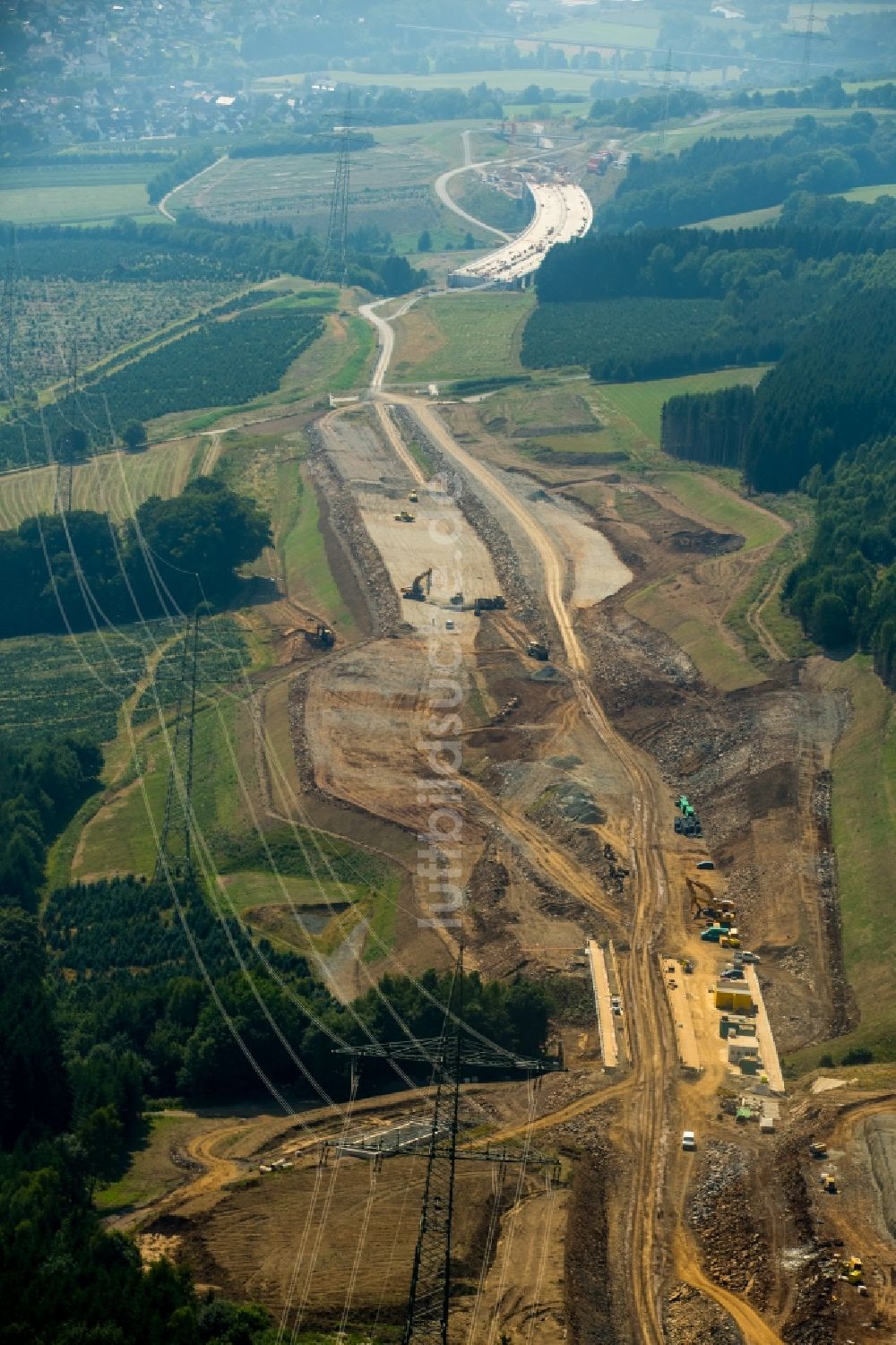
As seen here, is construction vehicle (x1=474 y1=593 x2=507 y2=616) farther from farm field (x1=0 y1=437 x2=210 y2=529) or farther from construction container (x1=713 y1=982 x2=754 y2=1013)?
construction container (x1=713 y1=982 x2=754 y2=1013)


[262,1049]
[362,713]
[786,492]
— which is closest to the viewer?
[262,1049]

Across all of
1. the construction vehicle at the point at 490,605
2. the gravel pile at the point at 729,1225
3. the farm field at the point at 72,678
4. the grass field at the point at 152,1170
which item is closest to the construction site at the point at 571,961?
the gravel pile at the point at 729,1225

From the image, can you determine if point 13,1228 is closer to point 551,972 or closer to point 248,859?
point 551,972

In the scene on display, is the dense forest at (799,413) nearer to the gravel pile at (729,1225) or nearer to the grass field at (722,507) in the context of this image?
the grass field at (722,507)

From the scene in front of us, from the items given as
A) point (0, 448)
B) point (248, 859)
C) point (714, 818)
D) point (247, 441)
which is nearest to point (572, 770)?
point (714, 818)

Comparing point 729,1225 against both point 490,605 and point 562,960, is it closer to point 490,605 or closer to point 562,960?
point 562,960
